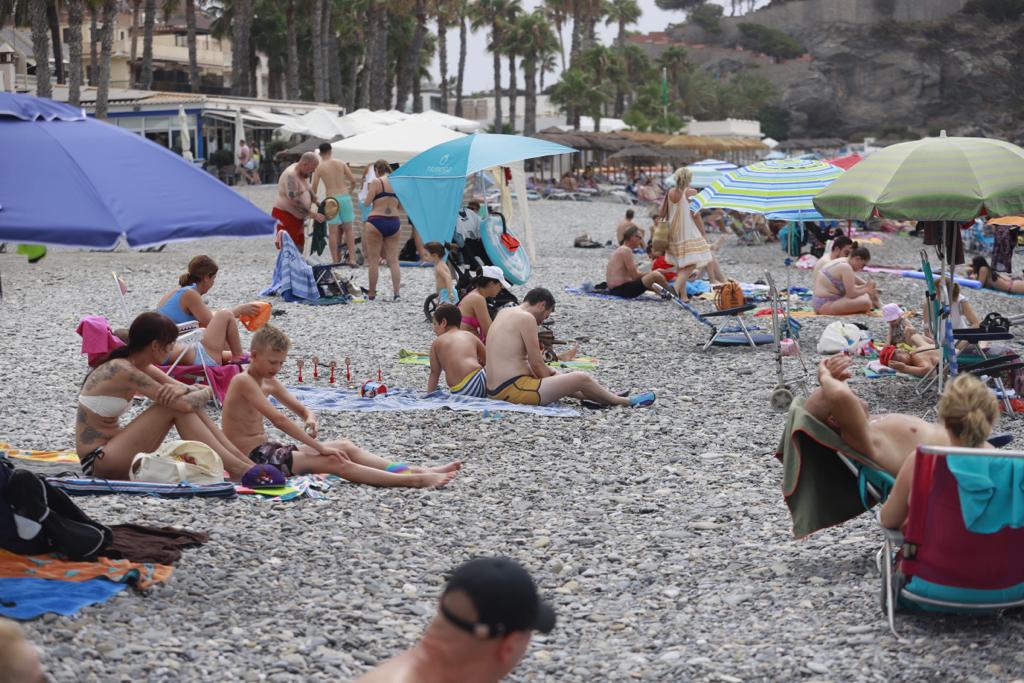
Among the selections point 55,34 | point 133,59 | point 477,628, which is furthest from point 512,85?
point 477,628

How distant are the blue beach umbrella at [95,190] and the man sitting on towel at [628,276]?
9.58 m

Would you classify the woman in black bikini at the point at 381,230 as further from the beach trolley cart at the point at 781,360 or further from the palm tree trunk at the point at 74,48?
the palm tree trunk at the point at 74,48

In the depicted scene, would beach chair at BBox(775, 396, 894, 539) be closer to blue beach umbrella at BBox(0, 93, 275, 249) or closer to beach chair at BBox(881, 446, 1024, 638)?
beach chair at BBox(881, 446, 1024, 638)

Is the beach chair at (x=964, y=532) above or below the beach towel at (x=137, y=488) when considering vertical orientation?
above

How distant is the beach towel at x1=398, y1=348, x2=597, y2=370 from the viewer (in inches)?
393

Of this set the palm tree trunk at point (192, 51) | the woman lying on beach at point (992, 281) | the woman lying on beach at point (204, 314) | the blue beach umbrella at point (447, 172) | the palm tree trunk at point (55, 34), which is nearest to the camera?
the woman lying on beach at point (204, 314)

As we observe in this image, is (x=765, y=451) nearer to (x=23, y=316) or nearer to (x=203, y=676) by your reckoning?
(x=203, y=676)

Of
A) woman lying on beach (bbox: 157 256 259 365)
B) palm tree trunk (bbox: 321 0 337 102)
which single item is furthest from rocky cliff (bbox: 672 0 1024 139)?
woman lying on beach (bbox: 157 256 259 365)

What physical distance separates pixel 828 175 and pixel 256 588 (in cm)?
781

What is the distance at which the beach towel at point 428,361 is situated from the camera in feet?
32.8

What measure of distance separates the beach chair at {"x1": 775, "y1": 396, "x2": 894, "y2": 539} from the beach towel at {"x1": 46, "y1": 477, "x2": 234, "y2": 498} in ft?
8.24

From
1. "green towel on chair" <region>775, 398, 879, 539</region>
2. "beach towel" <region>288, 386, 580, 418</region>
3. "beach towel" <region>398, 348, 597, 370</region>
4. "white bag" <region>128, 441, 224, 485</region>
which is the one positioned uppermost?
"green towel on chair" <region>775, 398, 879, 539</region>

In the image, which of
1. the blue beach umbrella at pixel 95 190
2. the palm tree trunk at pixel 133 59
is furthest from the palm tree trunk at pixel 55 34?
the blue beach umbrella at pixel 95 190

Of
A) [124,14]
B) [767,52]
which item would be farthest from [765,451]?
[767,52]
